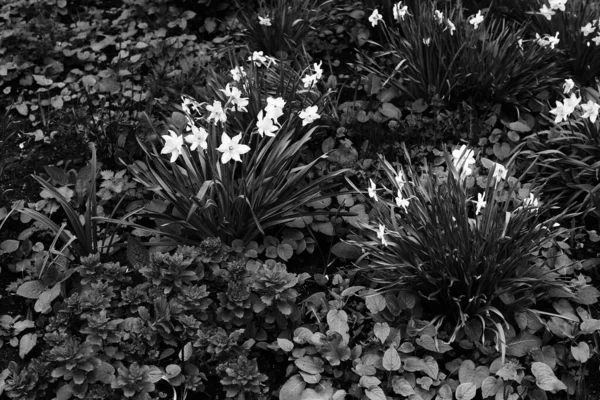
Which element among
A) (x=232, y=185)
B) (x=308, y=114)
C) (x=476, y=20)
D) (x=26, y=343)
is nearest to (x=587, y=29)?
(x=476, y=20)

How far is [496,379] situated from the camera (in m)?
2.96

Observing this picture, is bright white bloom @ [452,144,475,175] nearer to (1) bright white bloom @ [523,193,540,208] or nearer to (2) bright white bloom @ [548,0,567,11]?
(1) bright white bloom @ [523,193,540,208]

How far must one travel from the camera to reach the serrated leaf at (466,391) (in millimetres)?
2902

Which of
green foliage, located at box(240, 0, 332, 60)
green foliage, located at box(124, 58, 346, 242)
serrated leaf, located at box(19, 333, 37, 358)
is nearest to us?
serrated leaf, located at box(19, 333, 37, 358)

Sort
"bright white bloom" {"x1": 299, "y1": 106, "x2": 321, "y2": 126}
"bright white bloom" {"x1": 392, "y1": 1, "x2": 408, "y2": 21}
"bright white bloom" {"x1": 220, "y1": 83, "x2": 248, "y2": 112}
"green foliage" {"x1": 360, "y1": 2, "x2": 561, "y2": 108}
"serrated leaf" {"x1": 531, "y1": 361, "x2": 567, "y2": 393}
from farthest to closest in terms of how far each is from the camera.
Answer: "bright white bloom" {"x1": 392, "y1": 1, "x2": 408, "y2": 21}
"green foliage" {"x1": 360, "y1": 2, "x2": 561, "y2": 108}
"bright white bloom" {"x1": 299, "y1": 106, "x2": 321, "y2": 126}
"bright white bloom" {"x1": 220, "y1": 83, "x2": 248, "y2": 112}
"serrated leaf" {"x1": 531, "y1": 361, "x2": 567, "y2": 393}

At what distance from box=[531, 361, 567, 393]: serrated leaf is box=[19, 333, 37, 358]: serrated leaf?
213cm

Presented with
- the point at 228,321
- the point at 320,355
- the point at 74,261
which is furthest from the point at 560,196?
the point at 74,261

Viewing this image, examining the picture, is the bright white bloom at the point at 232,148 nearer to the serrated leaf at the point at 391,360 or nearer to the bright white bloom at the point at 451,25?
the serrated leaf at the point at 391,360

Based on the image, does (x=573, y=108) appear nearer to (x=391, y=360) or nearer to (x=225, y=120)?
(x=391, y=360)

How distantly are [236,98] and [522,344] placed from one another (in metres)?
1.77

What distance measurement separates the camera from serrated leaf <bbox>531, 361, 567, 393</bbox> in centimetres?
288

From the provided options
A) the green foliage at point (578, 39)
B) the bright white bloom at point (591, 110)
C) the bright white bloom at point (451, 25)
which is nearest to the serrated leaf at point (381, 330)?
the bright white bloom at point (591, 110)

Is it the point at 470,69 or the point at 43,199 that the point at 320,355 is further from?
the point at 470,69

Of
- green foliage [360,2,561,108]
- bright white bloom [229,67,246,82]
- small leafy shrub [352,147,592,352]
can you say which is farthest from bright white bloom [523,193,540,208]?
bright white bloom [229,67,246,82]
